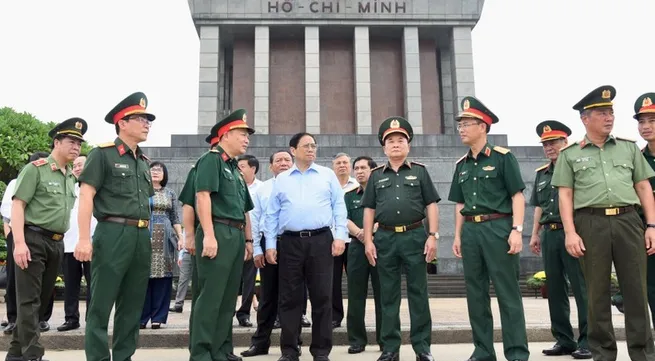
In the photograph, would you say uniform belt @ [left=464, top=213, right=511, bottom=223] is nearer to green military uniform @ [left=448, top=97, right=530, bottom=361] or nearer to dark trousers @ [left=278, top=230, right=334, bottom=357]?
green military uniform @ [left=448, top=97, right=530, bottom=361]

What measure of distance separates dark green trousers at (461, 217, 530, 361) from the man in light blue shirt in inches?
49.7

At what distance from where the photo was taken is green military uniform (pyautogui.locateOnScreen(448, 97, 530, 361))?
208 inches

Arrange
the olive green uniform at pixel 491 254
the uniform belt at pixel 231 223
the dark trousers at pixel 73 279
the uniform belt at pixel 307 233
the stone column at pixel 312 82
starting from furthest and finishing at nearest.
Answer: the stone column at pixel 312 82 < the dark trousers at pixel 73 279 < the uniform belt at pixel 307 233 < the olive green uniform at pixel 491 254 < the uniform belt at pixel 231 223

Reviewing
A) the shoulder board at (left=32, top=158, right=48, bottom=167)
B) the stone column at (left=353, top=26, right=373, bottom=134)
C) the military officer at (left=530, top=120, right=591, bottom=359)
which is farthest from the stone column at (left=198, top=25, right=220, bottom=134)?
the military officer at (left=530, top=120, right=591, bottom=359)

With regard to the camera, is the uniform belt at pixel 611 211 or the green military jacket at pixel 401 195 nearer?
the uniform belt at pixel 611 211

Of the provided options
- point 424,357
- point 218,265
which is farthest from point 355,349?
point 218,265

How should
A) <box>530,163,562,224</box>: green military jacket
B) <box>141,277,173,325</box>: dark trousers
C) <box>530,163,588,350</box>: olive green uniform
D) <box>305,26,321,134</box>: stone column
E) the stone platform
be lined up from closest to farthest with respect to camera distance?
<box>530,163,588,350</box>: olive green uniform, <box>530,163,562,224</box>: green military jacket, the stone platform, <box>141,277,173,325</box>: dark trousers, <box>305,26,321,134</box>: stone column

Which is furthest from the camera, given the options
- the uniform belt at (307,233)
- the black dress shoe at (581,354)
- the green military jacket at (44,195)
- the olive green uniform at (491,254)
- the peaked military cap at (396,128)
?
the peaked military cap at (396,128)

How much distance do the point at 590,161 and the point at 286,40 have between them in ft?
63.7

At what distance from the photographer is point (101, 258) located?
4.80 meters

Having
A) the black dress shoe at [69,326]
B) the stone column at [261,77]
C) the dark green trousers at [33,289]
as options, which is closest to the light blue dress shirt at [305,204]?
the dark green trousers at [33,289]

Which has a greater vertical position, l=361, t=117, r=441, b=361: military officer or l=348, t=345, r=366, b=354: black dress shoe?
l=361, t=117, r=441, b=361: military officer

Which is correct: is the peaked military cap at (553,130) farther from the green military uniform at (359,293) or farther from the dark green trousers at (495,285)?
the green military uniform at (359,293)

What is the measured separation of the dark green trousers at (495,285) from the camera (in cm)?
523
